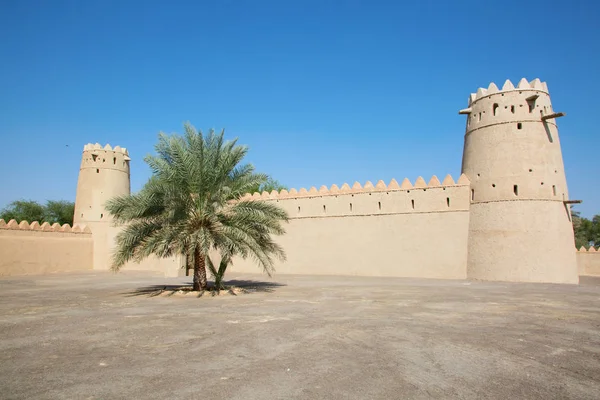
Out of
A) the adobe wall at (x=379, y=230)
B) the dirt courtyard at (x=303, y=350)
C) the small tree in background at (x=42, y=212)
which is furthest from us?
the small tree in background at (x=42, y=212)

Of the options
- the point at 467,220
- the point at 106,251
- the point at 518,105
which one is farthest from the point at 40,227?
the point at 518,105

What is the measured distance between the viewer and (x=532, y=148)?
17844mm

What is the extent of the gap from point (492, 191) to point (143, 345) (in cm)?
1591

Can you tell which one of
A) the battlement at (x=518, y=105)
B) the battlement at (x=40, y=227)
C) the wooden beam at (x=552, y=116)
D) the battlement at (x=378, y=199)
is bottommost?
the battlement at (x=40, y=227)

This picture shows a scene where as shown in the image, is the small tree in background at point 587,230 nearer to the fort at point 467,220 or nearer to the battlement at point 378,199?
the fort at point 467,220

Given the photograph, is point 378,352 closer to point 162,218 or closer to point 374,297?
point 374,297

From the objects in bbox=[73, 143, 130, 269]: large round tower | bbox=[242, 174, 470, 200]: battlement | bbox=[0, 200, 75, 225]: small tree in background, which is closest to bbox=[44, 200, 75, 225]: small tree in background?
bbox=[0, 200, 75, 225]: small tree in background

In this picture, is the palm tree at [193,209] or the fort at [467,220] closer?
the palm tree at [193,209]

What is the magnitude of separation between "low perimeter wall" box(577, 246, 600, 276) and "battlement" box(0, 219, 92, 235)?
1137 inches

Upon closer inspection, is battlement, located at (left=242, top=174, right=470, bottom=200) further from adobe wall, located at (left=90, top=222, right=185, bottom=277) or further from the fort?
adobe wall, located at (left=90, top=222, right=185, bottom=277)

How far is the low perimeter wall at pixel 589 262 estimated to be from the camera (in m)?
22.2

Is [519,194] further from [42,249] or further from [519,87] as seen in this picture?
[42,249]

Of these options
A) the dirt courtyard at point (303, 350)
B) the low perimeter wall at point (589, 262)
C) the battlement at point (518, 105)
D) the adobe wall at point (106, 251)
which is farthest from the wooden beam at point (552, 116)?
the adobe wall at point (106, 251)

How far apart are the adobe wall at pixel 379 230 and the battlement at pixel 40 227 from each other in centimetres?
1127
